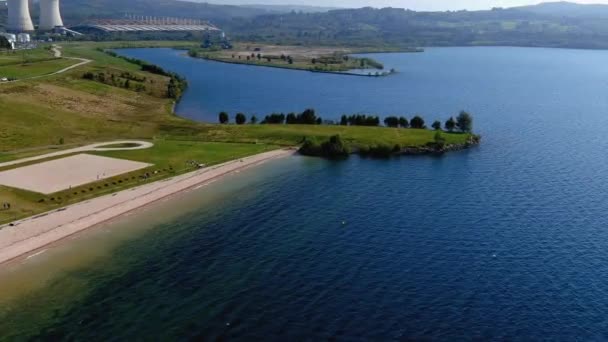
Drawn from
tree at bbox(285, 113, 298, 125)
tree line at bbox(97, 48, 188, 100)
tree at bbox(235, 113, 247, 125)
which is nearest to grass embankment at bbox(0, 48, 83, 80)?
tree line at bbox(97, 48, 188, 100)

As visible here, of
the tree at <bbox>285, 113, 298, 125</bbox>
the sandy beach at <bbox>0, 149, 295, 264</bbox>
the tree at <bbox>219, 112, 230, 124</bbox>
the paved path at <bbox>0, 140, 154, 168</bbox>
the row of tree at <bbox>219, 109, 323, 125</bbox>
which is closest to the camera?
the sandy beach at <bbox>0, 149, 295, 264</bbox>

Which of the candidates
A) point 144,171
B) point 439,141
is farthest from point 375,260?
point 439,141

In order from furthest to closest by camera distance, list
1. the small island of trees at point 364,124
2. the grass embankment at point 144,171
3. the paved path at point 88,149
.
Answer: the small island of trees at point 364,124
the paved path at point 88,149
the grass embankment at point 144,171

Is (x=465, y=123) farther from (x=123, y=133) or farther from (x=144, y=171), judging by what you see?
(x=123, y=133)

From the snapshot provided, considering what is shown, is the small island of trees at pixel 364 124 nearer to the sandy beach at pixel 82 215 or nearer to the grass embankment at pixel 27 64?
the sandy beach at pixel 82 215

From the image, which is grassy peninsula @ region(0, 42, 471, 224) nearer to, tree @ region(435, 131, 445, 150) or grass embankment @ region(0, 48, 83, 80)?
tree @ region(435, 131, 445, 150)

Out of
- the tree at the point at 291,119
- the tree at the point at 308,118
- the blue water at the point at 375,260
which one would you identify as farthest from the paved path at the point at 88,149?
the tree at the point at 308,118

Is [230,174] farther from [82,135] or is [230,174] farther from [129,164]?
[82,135]
